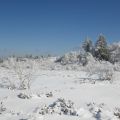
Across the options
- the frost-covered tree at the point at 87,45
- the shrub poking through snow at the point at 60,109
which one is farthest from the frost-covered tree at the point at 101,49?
the shrub poking through snow at the point at 60,109

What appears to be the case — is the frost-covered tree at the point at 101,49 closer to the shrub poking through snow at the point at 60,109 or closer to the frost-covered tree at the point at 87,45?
the frost-covered tree at the point at 87,45

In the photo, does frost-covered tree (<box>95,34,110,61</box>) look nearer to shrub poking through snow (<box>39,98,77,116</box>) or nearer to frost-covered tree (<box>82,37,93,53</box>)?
frost-covered tree (<box>82,37,93,53</box>)

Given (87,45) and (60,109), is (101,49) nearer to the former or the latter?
(87,45)

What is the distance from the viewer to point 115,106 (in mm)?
12734

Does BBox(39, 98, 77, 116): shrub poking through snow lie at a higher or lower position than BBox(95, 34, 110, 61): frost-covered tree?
lower

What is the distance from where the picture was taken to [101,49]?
2378 inches

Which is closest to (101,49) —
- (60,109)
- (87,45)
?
(87,45)

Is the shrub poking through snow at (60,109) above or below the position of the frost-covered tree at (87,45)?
below

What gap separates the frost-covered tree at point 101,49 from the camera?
59.5 m

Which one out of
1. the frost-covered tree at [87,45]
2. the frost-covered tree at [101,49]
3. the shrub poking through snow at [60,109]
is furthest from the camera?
the frost-covered tree at [87,45]

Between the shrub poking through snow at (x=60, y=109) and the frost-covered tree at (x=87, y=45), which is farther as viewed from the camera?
the frost-covered tree at (x=87, y=45)

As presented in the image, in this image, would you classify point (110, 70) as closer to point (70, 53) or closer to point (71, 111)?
point (71, 111)

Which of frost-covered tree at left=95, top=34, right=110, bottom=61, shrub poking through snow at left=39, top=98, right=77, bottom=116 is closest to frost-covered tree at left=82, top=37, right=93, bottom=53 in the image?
frost-covered tree at left=95, top=34, right=110, bottom=61

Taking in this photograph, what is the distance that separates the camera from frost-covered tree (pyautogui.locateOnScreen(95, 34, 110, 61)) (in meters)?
59.5
